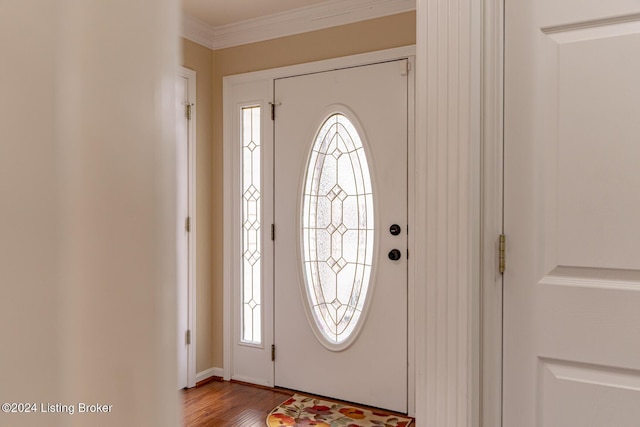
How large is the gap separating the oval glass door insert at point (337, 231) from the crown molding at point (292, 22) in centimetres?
62

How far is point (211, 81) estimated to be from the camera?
311 cm

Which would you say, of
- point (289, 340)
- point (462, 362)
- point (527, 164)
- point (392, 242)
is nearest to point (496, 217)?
point (527, 164)

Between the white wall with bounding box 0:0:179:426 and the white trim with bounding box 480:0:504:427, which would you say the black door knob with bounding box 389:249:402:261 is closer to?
the white trim with bounding box 480:0:504:427

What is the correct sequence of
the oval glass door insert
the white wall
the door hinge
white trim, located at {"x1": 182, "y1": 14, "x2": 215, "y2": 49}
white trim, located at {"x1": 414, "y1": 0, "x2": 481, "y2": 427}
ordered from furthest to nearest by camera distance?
white trim, located at {"x1": 182, "y1": 14, "x2": 215, "y2": 49}
the oval glass door insert
the door hinge
white trim, located at {"x1": 414, "y1": 0, "x2": 481, "y2": 427}
the white wall

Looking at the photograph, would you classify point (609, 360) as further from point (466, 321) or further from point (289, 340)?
point (289, 340)

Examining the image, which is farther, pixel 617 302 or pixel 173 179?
pixel 617 302

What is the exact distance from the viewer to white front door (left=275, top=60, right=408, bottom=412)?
247 centimetres

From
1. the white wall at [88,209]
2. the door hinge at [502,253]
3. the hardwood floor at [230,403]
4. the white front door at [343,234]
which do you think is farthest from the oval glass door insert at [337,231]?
the white wall at [88,209]

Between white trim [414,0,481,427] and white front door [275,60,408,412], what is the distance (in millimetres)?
1415

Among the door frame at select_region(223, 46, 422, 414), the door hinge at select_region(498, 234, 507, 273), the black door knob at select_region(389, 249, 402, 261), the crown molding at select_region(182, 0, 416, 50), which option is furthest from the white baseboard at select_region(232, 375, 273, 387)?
the crown molding at select_region(182, 0, 416, 50)

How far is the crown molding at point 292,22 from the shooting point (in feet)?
8.25

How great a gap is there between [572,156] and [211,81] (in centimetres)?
265

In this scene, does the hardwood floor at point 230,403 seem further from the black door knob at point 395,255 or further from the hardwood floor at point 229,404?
the black door knob at point 395,255

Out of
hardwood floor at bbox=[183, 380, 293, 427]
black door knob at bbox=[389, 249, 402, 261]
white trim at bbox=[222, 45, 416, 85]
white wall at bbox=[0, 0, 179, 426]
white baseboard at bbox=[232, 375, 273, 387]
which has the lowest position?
hardwood floor at bbox=[183, 380, 293, 427]
